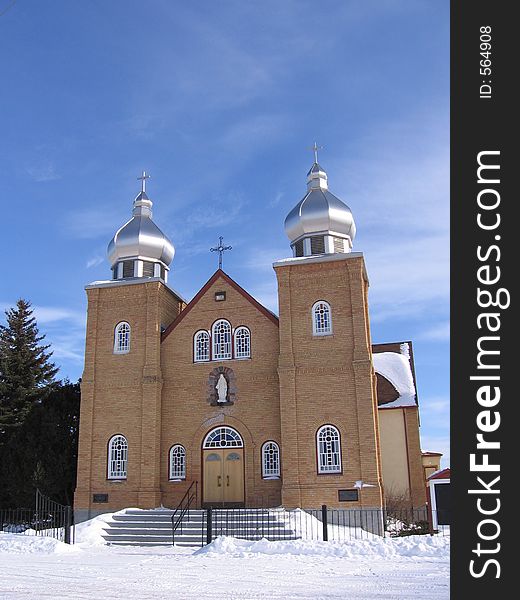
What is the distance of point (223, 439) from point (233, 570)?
11022 mm

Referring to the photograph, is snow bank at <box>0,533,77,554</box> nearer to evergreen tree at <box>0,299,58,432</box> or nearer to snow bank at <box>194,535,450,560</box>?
snow bank at <box>194,535,450,560</box>

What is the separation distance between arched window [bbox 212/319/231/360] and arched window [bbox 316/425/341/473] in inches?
175

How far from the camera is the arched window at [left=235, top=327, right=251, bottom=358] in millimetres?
22750

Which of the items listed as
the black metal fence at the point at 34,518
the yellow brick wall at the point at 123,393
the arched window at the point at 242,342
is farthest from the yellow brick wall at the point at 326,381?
the black metal fence at the point at 34,518

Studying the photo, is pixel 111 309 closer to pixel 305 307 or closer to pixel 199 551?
pixel 305 307

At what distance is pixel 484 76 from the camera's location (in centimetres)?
489

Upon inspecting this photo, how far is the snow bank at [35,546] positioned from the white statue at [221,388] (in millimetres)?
7719

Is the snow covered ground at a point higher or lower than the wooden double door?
lower

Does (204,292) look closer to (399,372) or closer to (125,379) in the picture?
(125,379)

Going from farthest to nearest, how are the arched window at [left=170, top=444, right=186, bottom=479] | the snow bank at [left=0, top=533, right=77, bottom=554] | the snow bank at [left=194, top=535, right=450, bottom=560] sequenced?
the arched window at [left=170, top=444, right=186, bottom=479] → the snow bank at [left=0, top=533, right=77, bottom=554] → the snow bank at [left=194, top=535, right=450, bottom=560]

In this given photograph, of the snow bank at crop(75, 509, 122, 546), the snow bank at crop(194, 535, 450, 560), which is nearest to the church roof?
the snow bank at crop(75, 509, 122, 546)

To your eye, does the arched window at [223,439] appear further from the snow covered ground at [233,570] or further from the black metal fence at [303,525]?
the snow covered ground at [233,570]

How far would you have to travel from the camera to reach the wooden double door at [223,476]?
851 inches

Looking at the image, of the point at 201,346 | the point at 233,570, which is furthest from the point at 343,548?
the point at 201,346
